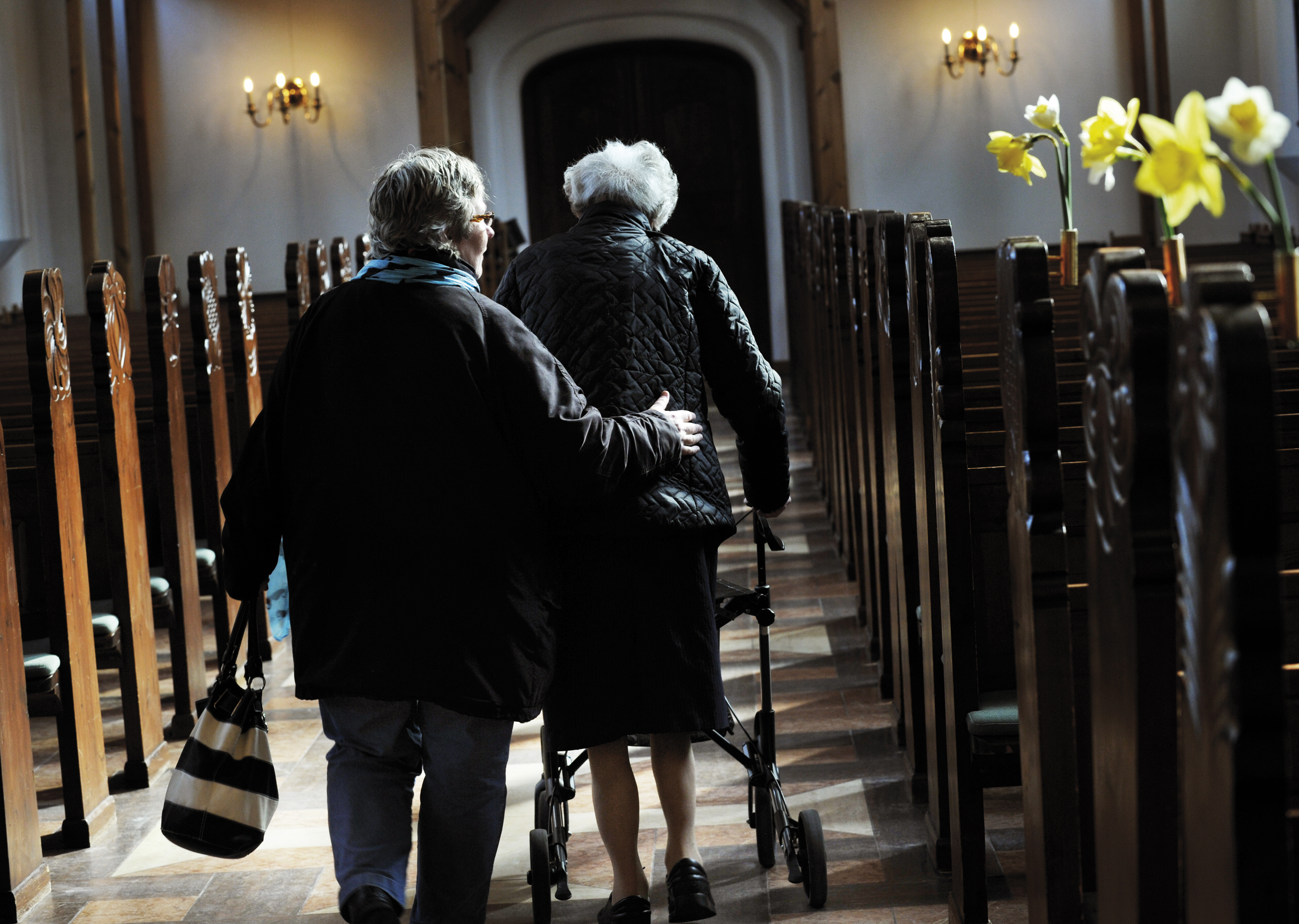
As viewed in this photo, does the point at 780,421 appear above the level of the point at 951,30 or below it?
below

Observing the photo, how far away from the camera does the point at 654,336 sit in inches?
91.4

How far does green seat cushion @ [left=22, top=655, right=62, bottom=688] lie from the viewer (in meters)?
2.90

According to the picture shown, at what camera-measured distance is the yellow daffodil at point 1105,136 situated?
2139mm

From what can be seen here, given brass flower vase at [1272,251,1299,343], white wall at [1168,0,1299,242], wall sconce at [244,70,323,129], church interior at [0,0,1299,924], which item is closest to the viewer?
church interior at [0,0,1299,924]

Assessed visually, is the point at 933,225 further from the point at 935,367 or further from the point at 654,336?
the point at 654,336

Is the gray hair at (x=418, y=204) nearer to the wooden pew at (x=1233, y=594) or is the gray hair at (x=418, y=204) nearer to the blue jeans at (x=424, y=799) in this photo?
the blue jeans at (x=424, y=799)

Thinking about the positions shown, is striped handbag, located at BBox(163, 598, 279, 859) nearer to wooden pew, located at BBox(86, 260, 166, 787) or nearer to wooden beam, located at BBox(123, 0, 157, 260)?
wooden pew, located at BBox(86, 260, 166, 787)

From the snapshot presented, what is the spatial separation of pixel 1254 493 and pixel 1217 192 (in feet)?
1.77

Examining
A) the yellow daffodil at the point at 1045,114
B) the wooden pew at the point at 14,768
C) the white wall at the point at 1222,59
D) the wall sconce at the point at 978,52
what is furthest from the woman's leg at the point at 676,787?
the wall sconce at the point at 978,52

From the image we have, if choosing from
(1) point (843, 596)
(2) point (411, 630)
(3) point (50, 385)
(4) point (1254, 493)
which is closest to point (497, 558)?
(2) point (411, 630)

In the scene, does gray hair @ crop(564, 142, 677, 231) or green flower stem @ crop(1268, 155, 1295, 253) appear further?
gray hair @ crop(564, 142, 677, 231)

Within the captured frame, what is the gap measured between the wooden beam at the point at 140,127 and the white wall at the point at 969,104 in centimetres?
570

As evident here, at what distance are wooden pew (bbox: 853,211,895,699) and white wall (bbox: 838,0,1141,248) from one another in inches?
271

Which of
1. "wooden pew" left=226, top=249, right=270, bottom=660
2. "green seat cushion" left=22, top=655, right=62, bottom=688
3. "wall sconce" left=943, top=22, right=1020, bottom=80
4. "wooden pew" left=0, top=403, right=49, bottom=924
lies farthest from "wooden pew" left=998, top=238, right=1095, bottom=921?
"wall sconce" left=943, top=22, right=1020, bottom=80
